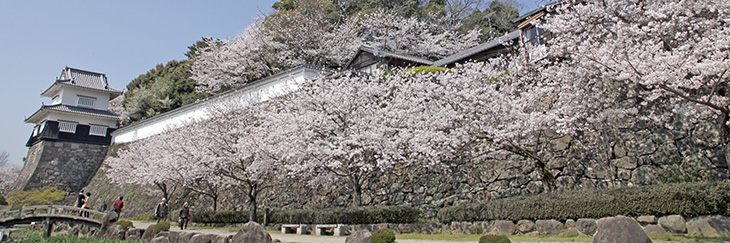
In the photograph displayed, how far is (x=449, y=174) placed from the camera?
14938 mm

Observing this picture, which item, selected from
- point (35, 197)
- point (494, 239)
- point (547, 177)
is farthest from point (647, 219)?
point (35, 197)

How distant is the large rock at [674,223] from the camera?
26.3 feet

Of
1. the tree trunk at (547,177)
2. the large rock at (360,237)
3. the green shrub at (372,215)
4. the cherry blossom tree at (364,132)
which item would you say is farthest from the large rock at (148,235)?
the tree trunk at (547,177)

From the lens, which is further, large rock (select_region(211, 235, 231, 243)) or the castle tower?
the castle tower

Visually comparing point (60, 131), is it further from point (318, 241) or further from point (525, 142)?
point (525, 142)

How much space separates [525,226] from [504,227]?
515mm

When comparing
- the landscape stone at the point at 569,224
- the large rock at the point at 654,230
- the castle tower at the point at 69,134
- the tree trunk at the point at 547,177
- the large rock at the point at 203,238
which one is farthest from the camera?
the castle tower at the point at 69,134

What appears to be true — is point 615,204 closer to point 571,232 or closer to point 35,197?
point 571,232

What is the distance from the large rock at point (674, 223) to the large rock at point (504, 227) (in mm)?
3111

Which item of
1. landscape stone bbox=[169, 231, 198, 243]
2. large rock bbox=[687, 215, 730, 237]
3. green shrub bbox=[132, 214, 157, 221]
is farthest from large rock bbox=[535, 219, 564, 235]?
green shrub bbox=[132, 214, 157, 221]

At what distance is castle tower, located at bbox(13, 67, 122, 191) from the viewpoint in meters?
33.0

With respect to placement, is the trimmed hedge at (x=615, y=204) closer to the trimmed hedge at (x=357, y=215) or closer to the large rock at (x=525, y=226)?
the large rock at (x=525, y=226)

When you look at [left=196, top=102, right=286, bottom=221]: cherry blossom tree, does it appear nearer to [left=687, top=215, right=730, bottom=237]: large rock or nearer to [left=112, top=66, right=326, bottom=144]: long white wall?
[left=112, top=66, right=326, bottom=144]: long white wall

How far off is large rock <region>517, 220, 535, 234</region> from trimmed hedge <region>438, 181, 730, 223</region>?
5.1 inches
